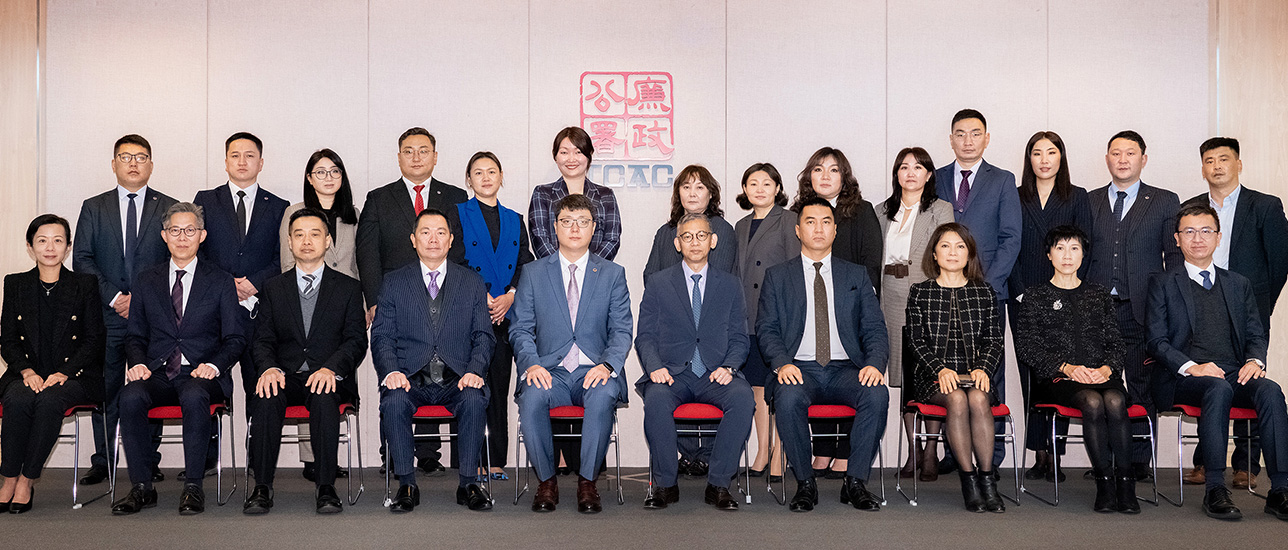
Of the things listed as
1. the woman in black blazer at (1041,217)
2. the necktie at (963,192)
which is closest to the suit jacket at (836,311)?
the necktie at (963,192)

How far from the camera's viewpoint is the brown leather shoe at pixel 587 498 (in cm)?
436

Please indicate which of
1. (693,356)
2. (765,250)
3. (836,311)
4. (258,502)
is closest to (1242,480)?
(836,311)

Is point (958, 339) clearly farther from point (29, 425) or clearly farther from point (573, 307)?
point (29, 425)

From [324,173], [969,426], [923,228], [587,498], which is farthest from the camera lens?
[324,173]

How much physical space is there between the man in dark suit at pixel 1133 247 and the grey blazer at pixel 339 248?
3.93 m

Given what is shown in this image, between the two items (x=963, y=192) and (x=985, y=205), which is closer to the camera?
(x=985, y=205)

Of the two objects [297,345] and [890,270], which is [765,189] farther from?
[297,345]

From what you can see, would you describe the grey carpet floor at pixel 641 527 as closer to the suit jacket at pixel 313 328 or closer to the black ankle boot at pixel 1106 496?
the black ankle boot at pixel 1106 496

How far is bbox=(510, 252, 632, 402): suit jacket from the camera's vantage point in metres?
4.70

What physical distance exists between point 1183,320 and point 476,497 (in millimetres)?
3401

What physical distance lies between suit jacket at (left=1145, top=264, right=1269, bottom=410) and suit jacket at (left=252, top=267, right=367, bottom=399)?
374 cm

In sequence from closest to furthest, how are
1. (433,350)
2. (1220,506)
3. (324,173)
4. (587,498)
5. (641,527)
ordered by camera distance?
(641,527) < (1220,506) < (587,498) < (433,350) < (324,173)

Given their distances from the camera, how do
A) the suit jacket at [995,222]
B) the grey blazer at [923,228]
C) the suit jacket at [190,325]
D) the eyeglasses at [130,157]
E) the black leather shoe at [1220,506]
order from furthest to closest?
1. the eyeglasses at [130,157]
2. the suit jacket at [995,222]
3. the grey blazer at [923,228]
4. the suit jacket at [190,325]
5. the black leather shoe at [1220,506]

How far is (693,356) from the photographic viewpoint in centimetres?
477
